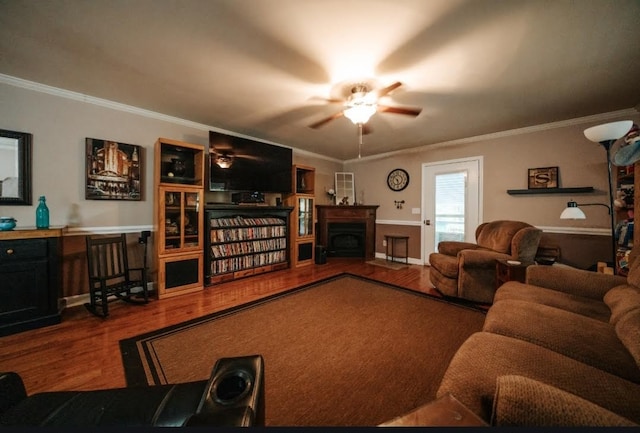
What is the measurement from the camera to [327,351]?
1.75 metres

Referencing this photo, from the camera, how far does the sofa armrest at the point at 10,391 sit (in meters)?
0.70

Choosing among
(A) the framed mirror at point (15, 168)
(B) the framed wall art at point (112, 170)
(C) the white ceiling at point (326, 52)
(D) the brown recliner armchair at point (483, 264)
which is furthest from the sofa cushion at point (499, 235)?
(A) the framed mirror at point (15, 168)

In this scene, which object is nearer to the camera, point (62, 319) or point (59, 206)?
point (62, 319)

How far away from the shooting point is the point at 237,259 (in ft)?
11.8

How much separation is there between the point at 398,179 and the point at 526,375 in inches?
173

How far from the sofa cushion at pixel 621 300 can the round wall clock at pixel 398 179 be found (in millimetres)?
3562

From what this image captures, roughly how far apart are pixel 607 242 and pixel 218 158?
5319 millimetres

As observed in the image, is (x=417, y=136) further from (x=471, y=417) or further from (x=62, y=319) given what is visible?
(x=62, y=319)

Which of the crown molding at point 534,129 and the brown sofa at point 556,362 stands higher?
the crown molding at point 534,129

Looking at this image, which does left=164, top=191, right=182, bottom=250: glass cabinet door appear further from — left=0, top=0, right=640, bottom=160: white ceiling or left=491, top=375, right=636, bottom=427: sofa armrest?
left=491, top=375, right=636, bottom=427: sofa armrest

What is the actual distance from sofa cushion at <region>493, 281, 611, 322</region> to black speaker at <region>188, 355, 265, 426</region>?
1.77 meters

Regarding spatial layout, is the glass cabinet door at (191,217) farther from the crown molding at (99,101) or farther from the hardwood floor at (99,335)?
the crown molding at (99,101)

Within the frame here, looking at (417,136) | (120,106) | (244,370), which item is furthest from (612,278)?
(120,106)

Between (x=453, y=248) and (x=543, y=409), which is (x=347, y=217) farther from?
(x=543, y=409)
